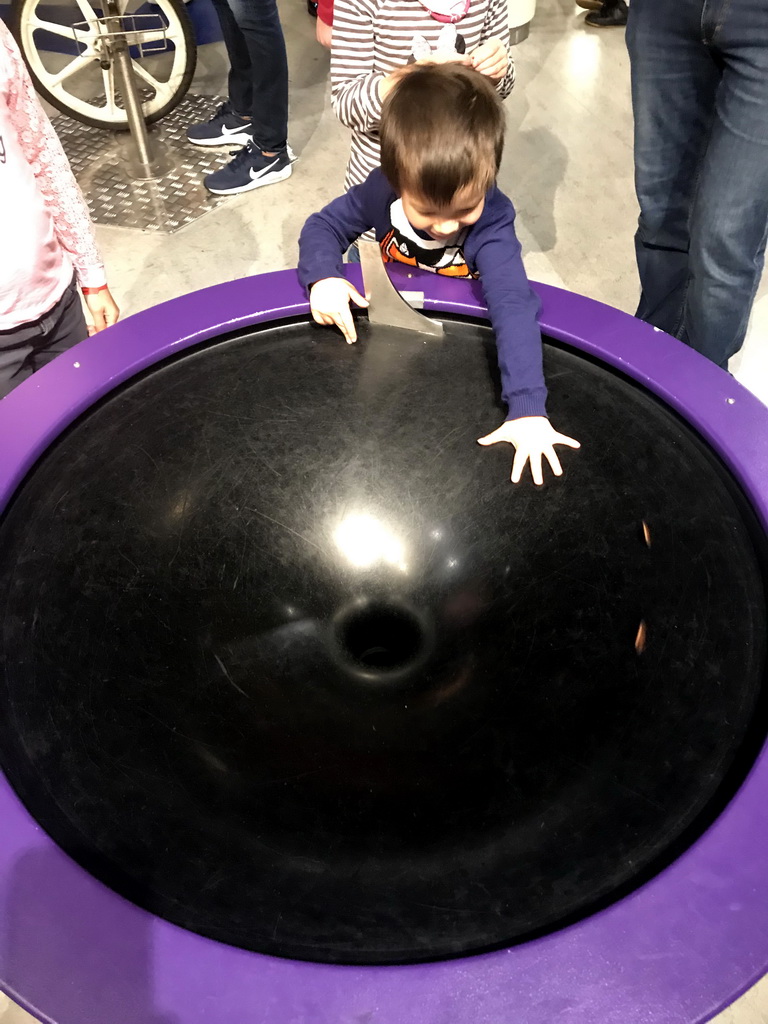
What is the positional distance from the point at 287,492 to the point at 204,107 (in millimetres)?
2091

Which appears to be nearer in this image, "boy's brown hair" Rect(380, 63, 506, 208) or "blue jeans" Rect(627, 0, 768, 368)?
"boy's brown hair" Rect(380, 63, 506, 208)

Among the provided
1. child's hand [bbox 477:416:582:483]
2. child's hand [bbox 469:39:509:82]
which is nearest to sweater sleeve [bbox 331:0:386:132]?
child's hand [bbox 469:39:509:82]

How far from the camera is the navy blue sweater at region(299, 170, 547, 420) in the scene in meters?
0.96

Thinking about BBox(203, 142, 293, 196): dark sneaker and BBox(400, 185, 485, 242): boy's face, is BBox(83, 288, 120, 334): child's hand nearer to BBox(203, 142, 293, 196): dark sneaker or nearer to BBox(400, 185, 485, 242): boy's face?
BBox(400, 185, 485, 242): boy's face

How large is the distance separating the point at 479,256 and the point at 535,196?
139 centimetres

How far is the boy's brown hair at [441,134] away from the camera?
0.87 meters

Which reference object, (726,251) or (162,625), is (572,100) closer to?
(726,251)

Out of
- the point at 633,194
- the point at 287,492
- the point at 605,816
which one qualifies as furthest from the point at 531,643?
the point at 633,194

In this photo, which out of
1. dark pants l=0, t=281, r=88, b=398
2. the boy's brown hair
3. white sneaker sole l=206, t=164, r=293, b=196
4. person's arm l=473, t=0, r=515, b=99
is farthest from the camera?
white sneaker sole l=206, t=164, r=293, b=196

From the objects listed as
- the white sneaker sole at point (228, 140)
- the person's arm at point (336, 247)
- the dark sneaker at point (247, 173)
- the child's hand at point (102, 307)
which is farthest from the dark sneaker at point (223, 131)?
the person's arm at point (336, 247)

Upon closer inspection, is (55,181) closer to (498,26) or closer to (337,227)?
(337,227)

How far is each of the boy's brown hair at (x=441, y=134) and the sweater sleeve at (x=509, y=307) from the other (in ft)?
0.34

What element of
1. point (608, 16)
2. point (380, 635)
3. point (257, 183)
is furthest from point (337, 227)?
point (608, 16)

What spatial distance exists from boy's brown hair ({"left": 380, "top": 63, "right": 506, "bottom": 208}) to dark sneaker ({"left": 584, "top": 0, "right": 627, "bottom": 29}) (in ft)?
8.46
